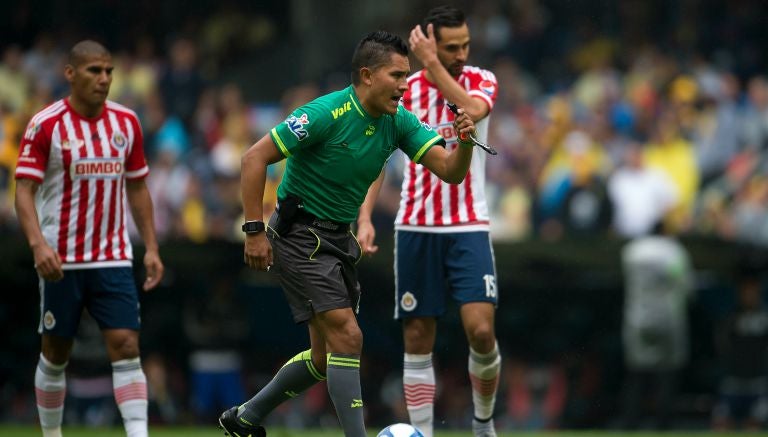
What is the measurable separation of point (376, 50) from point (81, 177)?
2.16m

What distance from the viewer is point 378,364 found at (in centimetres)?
1316

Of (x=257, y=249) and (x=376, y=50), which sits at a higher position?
(x=376, y=50)

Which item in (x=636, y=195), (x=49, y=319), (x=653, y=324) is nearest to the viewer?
(x=49, y=319)

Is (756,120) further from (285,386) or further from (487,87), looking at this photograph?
(285,386)

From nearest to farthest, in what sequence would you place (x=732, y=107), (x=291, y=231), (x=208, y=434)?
(x=291, y=231), (x=208, y=434), (x=732, y=107)

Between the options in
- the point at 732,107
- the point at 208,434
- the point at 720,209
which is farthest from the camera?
the point at 732,107

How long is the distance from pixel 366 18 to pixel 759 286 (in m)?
8.38

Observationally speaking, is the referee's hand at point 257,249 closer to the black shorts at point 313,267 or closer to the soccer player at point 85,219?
the black shorts at point 313,267

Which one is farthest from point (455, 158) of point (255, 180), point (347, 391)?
point (347, 391)

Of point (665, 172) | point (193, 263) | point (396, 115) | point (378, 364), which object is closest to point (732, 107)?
point (665, 172)

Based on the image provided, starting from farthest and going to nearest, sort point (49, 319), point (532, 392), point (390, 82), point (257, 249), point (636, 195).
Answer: point (636, 195) < point (532, 392) < point (49, 319) < point (390, 82) < point (257, 249)

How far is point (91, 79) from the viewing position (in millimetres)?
8688

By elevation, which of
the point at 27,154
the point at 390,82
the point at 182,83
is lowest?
the point at 27,154

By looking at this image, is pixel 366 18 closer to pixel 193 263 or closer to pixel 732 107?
pixel 732 107
